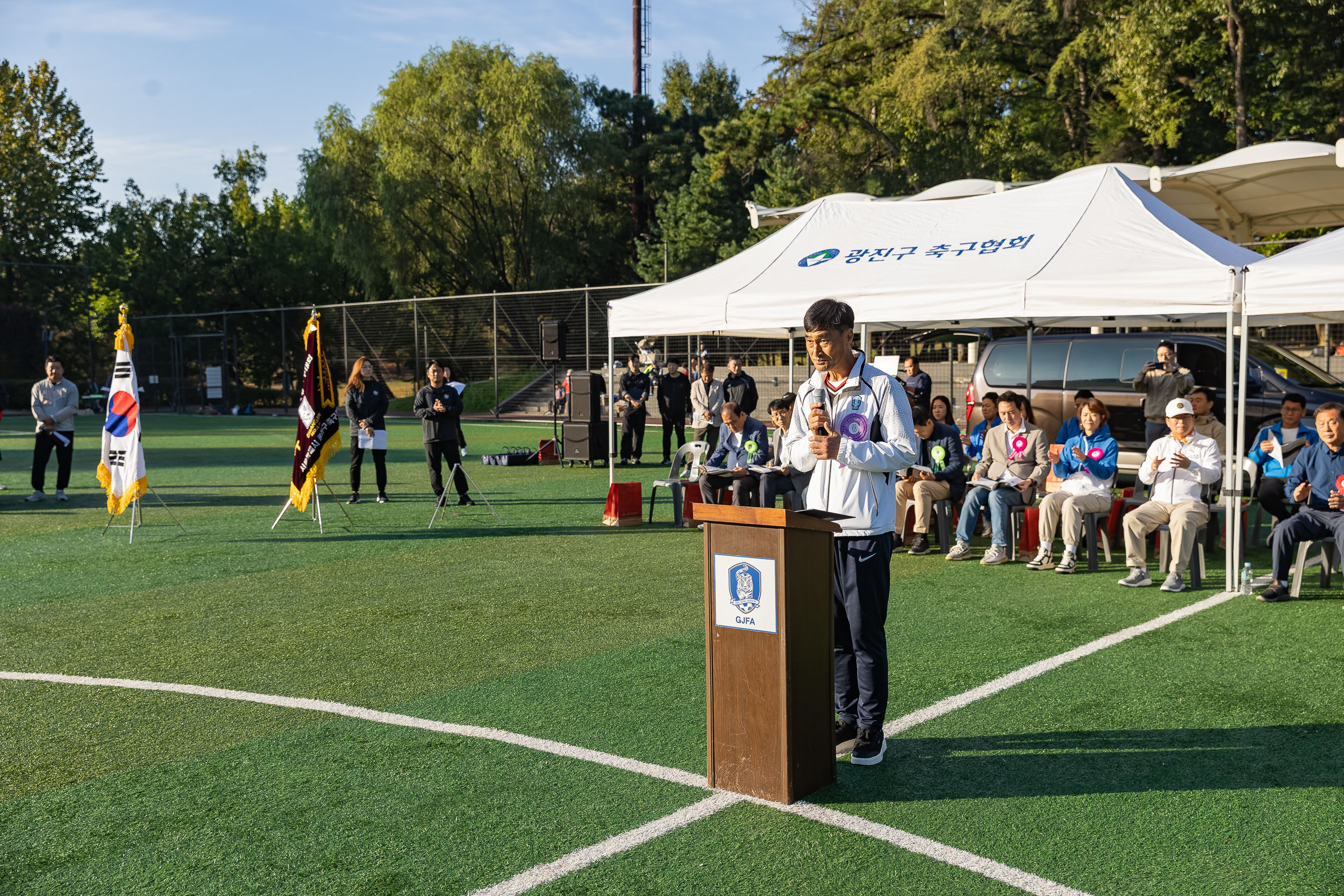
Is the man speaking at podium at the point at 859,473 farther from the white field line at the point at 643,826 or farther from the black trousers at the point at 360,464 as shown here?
the black trousers at the point at 360,464

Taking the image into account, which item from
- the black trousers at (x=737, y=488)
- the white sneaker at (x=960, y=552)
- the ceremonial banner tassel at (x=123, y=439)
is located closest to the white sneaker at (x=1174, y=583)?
the white sneaker at (x=960, y=552)

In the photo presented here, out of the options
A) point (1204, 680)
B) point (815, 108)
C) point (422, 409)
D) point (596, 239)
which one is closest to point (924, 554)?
point (1204, 680)

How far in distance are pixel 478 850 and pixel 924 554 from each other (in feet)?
21.6

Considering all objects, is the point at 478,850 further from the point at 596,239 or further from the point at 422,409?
the point at 596,239

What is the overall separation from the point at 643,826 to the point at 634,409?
47.5 feet

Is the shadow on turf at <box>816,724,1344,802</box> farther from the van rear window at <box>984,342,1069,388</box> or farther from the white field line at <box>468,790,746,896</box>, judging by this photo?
the van rear window at <box>984,342,1069,388</box>

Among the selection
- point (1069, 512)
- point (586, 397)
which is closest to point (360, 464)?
point (586, 397)

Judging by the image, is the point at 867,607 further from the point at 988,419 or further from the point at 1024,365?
the point at 1024,365

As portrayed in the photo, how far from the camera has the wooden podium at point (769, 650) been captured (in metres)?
3.82

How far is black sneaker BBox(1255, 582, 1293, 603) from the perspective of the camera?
23.9 ft

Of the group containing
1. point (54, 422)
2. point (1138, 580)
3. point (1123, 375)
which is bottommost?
point (1138, 580)

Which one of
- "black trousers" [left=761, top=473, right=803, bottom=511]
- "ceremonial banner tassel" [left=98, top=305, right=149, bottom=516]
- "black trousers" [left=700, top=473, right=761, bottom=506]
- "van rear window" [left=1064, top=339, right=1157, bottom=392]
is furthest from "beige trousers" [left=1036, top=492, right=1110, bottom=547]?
"ceremonial banner tassel" [left=98, top=305, right=149, bottom=516]

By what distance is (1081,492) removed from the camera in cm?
855

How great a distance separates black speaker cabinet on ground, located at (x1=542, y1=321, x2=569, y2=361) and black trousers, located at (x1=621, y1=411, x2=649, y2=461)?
1.84 metres
